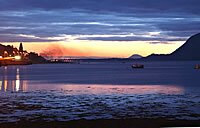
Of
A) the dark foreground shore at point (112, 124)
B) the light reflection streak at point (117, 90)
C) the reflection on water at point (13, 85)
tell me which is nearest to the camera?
the dark foreground shore at point (112, 124)

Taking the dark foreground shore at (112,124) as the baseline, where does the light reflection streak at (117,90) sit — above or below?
above

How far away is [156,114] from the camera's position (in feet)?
83.1

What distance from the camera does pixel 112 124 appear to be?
21.6 metres

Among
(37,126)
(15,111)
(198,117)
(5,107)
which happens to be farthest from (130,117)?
(5,107)

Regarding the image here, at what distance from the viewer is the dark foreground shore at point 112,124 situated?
20688 millimetres

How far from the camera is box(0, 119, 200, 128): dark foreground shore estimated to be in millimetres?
20688

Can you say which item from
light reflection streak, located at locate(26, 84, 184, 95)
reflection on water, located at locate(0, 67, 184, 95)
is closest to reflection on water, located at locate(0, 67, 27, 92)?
reflection on water, located at locate(0, 67, 184, 95)

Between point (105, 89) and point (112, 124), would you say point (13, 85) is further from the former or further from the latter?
point (112, 124)

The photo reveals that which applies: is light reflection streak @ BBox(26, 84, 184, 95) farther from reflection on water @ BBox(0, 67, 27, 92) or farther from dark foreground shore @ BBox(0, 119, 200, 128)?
dark foreground shore @ BBox(0, 119, 200, 128)

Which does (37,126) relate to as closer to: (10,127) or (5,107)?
(10,127)

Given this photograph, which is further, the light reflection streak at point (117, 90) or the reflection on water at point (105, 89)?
the reflection on water at point (105, 89)

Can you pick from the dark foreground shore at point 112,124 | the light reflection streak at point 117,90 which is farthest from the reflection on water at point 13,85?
the dark foreground shore at point 112,124

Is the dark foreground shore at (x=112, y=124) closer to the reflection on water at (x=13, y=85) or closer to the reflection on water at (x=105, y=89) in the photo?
the reflection on water at (x=105, y=89)

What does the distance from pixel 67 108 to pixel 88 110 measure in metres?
2.21
